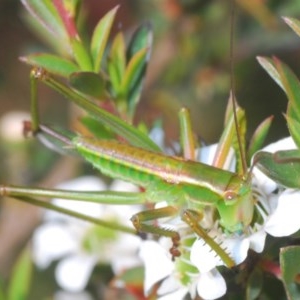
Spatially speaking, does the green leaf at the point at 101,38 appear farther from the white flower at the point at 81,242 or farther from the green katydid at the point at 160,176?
the white flower at the point at 81,242

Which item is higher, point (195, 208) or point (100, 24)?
point (100, 24)

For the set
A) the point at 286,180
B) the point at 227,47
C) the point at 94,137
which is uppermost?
the point at 227,47

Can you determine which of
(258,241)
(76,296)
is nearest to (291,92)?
(258,241)

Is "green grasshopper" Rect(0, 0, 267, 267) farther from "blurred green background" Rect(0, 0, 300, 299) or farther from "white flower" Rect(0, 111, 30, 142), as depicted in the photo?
Answer: "white flower" Rect(0, 111, 30, 142)

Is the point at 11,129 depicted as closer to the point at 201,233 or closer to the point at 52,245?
the point at 52,245

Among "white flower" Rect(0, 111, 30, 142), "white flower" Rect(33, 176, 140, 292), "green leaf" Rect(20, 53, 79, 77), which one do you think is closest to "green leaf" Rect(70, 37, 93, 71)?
"green leaf" Rect(20, 53, 79, 77)

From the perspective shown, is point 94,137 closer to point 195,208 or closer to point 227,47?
point 195,208

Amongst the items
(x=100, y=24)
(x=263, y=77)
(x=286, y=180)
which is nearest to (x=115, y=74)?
(x=100, y=24)
